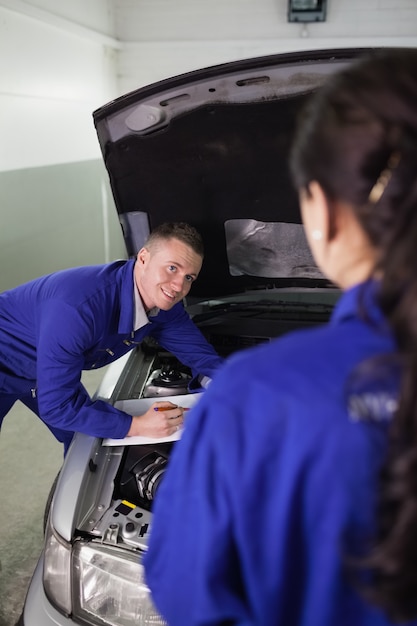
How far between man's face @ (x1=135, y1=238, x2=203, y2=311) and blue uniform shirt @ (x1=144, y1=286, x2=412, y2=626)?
1067 mm

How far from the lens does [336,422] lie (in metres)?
0.49

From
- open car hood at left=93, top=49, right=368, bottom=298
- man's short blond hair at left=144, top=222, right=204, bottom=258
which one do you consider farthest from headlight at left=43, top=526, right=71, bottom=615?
open car hood at left=93, top=49, right=368, bottom=298

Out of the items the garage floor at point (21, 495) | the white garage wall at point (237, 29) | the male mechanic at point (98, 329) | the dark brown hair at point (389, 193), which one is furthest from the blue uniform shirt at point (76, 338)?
the white garage wall at point (237, 29)

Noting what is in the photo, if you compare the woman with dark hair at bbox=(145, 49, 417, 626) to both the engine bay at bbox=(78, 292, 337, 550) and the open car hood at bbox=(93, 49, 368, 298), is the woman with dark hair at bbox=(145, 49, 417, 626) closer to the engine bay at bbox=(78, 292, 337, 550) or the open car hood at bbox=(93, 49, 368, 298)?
the engine bay at bbox=(78, 292, 337, 550)

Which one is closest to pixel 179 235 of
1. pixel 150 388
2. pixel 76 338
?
pixel 76 338

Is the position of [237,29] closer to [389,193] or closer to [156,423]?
[156,423]

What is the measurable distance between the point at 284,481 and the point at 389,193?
1.00 ft

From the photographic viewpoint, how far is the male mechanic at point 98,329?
4.93 ft

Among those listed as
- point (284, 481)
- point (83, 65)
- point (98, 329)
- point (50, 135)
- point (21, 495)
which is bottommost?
point (21, 495)

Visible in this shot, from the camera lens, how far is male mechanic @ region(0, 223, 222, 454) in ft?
4.93

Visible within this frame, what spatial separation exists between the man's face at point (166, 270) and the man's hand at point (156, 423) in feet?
1.23

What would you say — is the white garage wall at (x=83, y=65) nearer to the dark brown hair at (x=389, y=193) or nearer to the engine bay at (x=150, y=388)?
the engine bay at (x=150, y=388)

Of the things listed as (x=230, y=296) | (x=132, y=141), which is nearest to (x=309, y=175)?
(x=132, y=141)

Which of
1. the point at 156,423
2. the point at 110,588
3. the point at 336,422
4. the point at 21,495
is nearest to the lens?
the point at 336,422
